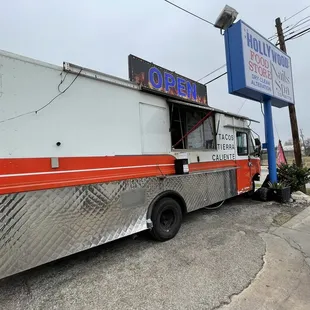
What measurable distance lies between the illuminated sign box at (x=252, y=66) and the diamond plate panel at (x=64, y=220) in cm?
351

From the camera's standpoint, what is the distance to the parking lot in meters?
2.75

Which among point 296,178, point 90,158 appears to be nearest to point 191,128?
point 90,158

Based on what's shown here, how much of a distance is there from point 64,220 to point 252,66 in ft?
19.1

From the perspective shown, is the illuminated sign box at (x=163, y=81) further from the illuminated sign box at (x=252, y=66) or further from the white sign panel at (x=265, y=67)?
the white sign panel at (x=265, y=67)

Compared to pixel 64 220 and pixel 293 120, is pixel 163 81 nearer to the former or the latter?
pixel 64 220

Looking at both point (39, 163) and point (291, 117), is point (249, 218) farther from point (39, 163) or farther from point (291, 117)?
point (291, 117)

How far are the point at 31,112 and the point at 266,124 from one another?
7.12 m

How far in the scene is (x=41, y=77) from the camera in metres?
3.08

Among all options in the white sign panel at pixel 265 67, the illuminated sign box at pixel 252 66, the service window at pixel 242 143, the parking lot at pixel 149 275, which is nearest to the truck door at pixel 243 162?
the service window at pixel 242 143

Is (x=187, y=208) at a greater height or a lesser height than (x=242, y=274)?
greater

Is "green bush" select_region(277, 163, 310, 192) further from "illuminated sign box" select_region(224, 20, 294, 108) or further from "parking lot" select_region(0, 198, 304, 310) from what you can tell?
"parking lot" select_region(0, 198, 304, 310)

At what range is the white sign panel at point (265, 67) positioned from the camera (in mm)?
6215

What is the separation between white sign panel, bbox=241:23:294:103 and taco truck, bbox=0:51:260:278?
191 cm

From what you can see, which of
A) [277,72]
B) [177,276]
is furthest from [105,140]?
[277,72]
